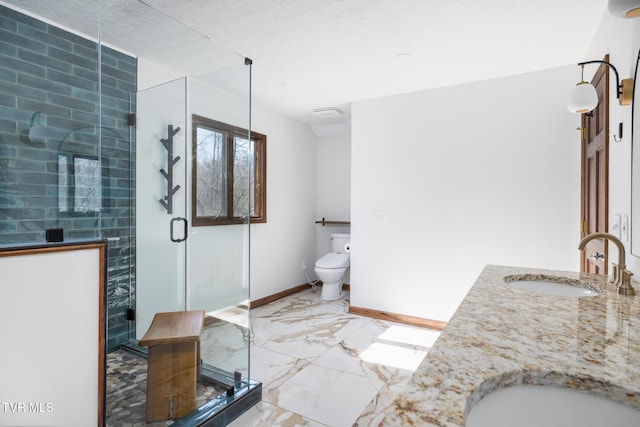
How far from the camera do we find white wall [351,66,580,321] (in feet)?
8.63

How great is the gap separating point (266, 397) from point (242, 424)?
261mm

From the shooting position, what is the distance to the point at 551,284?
1464mm

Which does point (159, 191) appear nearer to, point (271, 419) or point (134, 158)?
point (134, 158)

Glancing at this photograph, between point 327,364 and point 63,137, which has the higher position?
point 63,137

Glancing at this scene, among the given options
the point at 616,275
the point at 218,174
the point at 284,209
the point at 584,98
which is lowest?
the point at 616,275

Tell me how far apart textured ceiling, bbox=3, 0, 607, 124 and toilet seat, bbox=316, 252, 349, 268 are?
6.66 feet

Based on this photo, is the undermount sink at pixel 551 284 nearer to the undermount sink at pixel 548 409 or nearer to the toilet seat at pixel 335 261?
the undermount sink at pixel 548 409

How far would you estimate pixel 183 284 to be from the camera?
241 centimetres

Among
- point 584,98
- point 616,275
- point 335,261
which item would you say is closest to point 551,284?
point 616,275

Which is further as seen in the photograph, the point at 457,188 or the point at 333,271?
the point at 333,271

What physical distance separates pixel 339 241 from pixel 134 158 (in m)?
2.55

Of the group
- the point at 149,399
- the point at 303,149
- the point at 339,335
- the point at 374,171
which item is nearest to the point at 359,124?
the point at 374,171

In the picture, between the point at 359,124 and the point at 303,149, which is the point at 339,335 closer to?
the point at 359,124

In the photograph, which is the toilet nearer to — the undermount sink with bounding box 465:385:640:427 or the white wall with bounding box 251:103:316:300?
the white wall with bounding box 251:103:316:300
